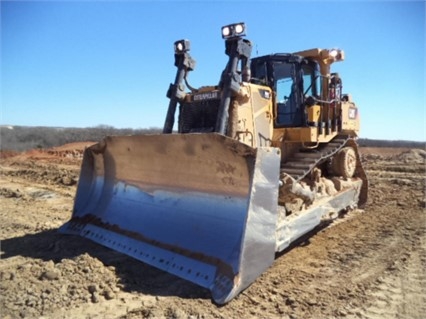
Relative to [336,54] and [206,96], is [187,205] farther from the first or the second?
[336,54]

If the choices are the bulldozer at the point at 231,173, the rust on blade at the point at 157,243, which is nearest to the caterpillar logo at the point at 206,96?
the bulldozer at the point at 231,173

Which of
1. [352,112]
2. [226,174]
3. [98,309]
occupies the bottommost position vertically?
[98,309]

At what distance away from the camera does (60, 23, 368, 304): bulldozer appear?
3918mm

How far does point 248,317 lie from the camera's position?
11.1 ft

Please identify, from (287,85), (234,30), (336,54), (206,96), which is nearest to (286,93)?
(287,85)

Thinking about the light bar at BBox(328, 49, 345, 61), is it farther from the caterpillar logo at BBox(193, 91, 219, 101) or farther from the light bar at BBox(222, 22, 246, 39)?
the caterpillar logo at BBox(193, 91, 219, 101)

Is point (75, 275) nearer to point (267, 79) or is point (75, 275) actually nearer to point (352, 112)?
point (267, 79)

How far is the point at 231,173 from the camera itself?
4.14m

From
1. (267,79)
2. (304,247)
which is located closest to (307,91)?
(267,79)

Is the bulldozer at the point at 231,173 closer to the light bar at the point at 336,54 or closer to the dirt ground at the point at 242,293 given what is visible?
the light bar at the point at 336,54

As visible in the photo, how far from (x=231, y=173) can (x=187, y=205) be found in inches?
30.9

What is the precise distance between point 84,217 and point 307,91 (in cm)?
401

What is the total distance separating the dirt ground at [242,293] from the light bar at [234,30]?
2.88 metres

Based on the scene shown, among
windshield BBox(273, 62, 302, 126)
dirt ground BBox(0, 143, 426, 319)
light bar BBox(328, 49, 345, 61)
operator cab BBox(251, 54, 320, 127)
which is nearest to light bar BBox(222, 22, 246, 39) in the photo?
operator cab BBox(251, 54, 320, 127)
